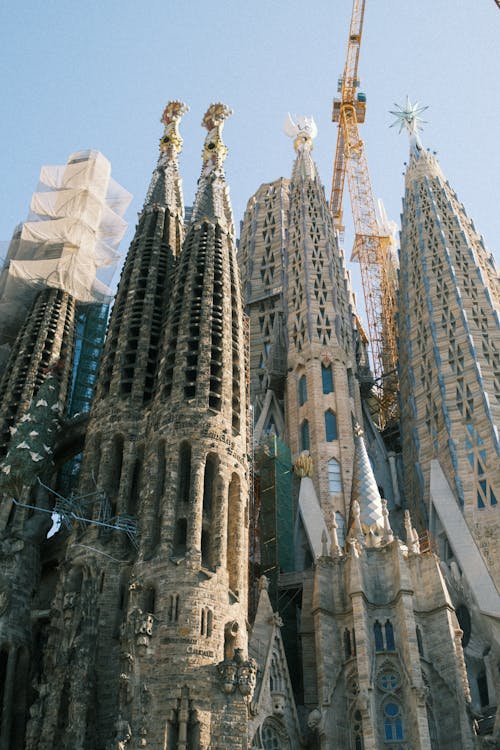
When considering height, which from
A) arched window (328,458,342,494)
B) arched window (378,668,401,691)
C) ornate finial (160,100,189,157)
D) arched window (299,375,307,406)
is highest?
ornate finial (160,100,189,157)

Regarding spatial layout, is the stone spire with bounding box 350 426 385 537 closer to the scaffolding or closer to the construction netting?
the scaffolding

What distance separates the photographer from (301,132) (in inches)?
2218

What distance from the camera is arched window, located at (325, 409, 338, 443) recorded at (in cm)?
3797

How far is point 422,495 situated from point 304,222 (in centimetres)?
1823

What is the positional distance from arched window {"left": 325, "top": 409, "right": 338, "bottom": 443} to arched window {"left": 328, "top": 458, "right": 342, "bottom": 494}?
1.22 m

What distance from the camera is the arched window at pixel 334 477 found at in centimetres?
3588

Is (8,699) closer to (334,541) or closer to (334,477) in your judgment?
(334,541)

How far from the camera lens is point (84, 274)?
1842 inches

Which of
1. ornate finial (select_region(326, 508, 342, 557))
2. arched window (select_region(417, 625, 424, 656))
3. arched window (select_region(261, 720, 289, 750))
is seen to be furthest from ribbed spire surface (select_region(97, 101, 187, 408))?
arched window (select_region(417, 625, 424, 656))

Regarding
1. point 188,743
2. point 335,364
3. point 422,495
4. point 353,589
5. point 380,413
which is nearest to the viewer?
point 188,743

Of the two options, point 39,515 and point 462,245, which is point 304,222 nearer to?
point 462,245

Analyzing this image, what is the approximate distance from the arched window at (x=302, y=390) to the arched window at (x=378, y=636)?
46.3 feet

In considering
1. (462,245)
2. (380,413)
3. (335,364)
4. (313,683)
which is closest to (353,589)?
(313,683)

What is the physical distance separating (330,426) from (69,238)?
17695 mm
